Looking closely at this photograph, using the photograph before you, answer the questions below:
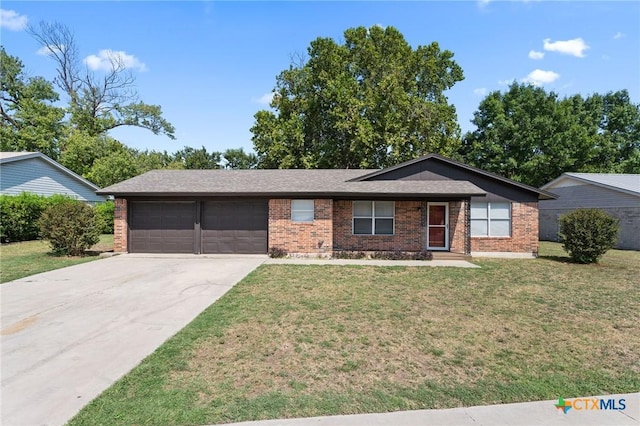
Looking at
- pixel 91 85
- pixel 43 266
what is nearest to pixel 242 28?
pixel 43 266

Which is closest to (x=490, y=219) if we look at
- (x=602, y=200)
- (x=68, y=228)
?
(x=602, y=200)

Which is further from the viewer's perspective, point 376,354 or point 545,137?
point 545,137

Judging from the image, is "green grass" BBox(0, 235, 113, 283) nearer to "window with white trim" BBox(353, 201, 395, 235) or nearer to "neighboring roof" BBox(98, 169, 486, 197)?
"neighboring roof" BBox(98, 169, 486, 197)

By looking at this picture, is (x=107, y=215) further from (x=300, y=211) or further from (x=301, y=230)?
(x=301, y=230)

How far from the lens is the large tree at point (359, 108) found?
2542 cm

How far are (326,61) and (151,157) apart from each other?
31981 mm

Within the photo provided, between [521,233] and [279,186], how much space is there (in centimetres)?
1027

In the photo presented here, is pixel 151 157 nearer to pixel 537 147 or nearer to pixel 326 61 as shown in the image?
pixel 326 61

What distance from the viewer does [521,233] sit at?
47.1 feet

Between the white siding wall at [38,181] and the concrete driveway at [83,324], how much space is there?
10.8 metres

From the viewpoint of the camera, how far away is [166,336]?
17.3 feet

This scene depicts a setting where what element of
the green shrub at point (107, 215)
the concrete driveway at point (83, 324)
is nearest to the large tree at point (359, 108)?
the green shrub at point (107, 215)

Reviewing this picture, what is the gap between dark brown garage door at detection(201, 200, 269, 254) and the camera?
13.9m

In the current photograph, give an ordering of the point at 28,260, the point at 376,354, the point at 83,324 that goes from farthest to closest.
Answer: the point at 28,260
the point at 83,324
the point at 376,354
